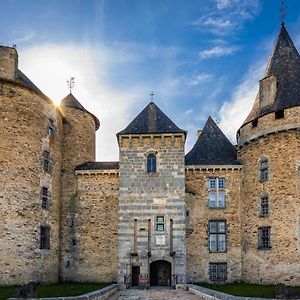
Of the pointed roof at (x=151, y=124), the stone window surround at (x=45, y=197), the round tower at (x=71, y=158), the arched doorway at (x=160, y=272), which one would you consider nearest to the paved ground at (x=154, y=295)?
the arched doorway at (x=160, y=272)

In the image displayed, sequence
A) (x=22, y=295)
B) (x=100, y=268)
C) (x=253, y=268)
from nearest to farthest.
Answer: (x=22, y=295) < (x=253, y=268) < (x=100, y=268)

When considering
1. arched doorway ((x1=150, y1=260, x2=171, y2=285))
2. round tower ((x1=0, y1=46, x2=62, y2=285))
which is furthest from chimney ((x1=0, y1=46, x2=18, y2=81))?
arched doorway ((x1=150, y1=260, x2=171, y2=285))

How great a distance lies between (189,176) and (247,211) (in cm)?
423

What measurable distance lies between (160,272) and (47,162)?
32.0ft

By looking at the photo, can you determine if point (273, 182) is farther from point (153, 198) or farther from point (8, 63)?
point (8, 63)

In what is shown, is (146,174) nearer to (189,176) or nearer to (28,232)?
(189,176)

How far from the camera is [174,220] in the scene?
92.2ft

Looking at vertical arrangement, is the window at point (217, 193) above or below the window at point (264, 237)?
above

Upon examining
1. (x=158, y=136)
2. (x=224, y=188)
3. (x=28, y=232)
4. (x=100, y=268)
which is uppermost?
(x=158, y=136)

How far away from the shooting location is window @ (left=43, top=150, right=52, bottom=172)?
95.7 feet

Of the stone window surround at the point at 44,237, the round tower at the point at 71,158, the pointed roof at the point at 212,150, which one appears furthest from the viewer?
the pointed roof at the point at 212,150

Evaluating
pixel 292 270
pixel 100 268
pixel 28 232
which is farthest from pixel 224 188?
pixel 28 232

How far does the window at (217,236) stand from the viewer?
29281 mm

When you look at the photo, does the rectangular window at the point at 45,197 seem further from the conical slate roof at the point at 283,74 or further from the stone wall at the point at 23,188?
the conical slate roof at the point at 283,74
